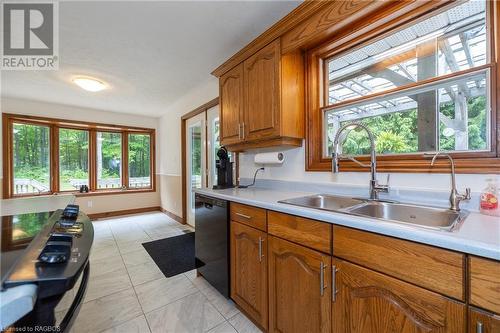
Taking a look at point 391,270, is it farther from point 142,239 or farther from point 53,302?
point 142,239

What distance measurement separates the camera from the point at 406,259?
2.52 feet

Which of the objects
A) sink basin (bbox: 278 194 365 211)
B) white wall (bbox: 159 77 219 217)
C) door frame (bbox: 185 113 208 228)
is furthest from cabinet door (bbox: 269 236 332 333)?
white wall (bbox: 159 77 219 217)

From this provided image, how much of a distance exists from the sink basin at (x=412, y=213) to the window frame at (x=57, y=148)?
15.9ft

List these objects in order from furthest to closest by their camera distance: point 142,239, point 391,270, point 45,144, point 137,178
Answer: point 137,178, point 45,144, point 142,239, point 391,270

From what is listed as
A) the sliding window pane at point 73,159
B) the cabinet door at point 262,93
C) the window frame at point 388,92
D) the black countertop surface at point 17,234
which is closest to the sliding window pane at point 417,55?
the window frame at point 388,92

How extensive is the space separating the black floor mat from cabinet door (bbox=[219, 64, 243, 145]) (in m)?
1.44

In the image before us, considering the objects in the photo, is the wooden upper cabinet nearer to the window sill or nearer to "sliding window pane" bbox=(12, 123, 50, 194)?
the window sill

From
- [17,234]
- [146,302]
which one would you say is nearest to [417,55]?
[17,234]

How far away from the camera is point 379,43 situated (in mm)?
1461

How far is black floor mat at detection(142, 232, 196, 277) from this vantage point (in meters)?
2.31

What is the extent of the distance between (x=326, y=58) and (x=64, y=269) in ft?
6.57

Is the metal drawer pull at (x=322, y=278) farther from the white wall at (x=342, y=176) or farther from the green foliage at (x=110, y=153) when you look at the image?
the green foliage at (x=110, y=153)

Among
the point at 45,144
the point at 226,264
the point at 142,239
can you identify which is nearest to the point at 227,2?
the point at 226,264

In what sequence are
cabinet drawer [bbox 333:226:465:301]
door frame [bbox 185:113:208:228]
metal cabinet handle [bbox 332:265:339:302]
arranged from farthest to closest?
door frame [bbox 185:113:208:228] → metal cabinet handle [bbox 332:265:339:302] → cabinet drawer [bbox 333:226:465:301]
